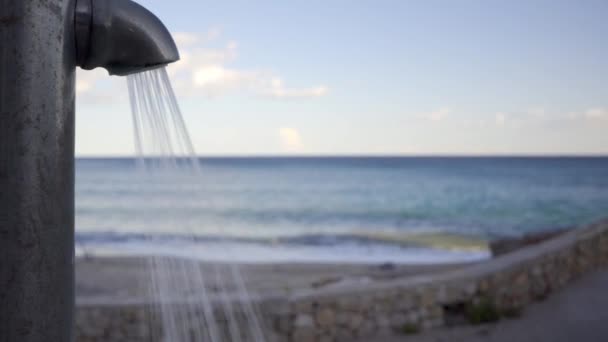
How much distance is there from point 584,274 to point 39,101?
7170 mm

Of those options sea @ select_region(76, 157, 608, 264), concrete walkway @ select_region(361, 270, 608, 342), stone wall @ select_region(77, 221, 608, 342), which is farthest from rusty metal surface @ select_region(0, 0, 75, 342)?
concrete walkway @ select_region(361, 270, 608, 342)

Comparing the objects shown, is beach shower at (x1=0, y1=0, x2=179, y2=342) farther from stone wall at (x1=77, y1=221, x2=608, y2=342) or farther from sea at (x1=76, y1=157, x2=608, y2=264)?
stone wall at (x1=77, y1=221, x2=608, y2=342)

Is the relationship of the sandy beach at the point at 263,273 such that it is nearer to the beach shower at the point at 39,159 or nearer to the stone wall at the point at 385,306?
the stone wall at the point at 385,306

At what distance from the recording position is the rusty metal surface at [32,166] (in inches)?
43.1

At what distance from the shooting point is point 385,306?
5.55 meters

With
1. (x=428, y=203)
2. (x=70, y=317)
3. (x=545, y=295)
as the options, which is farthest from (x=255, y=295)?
(x=428, y=203)

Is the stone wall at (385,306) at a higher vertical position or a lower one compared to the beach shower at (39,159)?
lower

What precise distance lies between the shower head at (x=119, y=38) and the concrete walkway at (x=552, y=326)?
4579 millimetres

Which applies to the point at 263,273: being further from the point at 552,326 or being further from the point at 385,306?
the point at 552,326

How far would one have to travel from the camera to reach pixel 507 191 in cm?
3856

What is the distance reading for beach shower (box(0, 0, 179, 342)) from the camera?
43.2 inches

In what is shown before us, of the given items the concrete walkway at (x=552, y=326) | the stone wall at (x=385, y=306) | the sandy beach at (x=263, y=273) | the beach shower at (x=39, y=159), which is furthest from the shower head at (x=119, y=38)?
the sandy beach at (x=263, y=273)

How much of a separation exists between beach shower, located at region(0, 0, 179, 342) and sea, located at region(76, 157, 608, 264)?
50 centimetres

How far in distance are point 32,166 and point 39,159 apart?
0.02 metres
